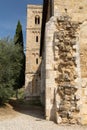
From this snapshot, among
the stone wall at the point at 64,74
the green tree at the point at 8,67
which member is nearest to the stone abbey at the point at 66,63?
the stone wall at the point at 64,74

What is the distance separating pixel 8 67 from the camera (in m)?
14.5

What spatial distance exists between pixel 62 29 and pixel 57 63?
1.60 m

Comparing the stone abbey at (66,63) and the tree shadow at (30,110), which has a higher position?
the stone abbey at (66,63)

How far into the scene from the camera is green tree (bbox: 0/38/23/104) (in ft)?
45.3

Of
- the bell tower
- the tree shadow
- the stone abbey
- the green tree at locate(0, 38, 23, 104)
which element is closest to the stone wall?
the stone abbey

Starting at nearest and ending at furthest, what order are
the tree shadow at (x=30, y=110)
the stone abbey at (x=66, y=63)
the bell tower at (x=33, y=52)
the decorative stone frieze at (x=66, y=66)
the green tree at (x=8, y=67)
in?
1. the decorative stone frieze at (x=66, y=66)
2. the stone abbey at (x=66, y=63)
3. the tree shadow at (x=30, y=110)
4. the green tree at (x=8, y=67)
5. the bell tower at (x=33, y=52)

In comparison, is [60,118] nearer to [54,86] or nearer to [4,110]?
[54,86]

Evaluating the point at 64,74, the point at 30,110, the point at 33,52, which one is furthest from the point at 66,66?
the point at 33,52

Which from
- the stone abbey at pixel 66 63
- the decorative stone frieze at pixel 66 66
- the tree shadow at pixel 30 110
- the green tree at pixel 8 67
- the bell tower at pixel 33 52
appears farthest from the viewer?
the bell tower at pixel 33 52

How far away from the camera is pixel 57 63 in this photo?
413 inches

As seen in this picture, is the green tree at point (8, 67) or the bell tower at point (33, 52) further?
the bell tower at point (33, 52)

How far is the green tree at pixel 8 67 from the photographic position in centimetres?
1380

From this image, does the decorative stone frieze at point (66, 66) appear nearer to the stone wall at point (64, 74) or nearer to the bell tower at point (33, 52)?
the stone wall at point (64, 74)

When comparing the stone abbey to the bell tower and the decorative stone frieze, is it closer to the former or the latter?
the decorative stone frieze
